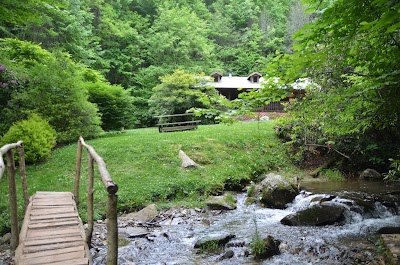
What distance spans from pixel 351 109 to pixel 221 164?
697cm

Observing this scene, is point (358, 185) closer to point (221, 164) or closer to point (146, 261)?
point (221, 164)

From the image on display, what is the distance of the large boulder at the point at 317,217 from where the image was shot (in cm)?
749

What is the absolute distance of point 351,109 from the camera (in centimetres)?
549

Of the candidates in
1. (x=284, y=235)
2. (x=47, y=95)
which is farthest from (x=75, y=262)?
(x=47, y=95)

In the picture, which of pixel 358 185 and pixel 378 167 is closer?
pixel 358 185

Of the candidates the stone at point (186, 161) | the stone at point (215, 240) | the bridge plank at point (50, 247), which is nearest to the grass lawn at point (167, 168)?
the stone at point (186, 161)

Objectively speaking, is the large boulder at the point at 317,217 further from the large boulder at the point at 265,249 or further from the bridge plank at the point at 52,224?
the bridge plank at the point at 52,224

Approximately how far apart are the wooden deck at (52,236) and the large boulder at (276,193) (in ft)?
19.0

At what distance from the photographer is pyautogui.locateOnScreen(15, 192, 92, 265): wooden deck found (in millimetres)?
3861

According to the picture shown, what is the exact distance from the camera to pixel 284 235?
22.4ft

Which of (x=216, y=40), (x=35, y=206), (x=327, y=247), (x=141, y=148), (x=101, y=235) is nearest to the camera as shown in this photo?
(x=35, y=206)

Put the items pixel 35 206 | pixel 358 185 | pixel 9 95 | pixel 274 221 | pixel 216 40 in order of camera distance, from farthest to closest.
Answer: pixel 216 40
pixel 9 95
pixel 358 185
pixel 274 221
pixel 35 206

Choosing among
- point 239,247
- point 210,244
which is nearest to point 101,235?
point 210,244

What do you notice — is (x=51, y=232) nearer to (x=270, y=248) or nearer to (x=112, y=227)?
(x=112, y=227)
